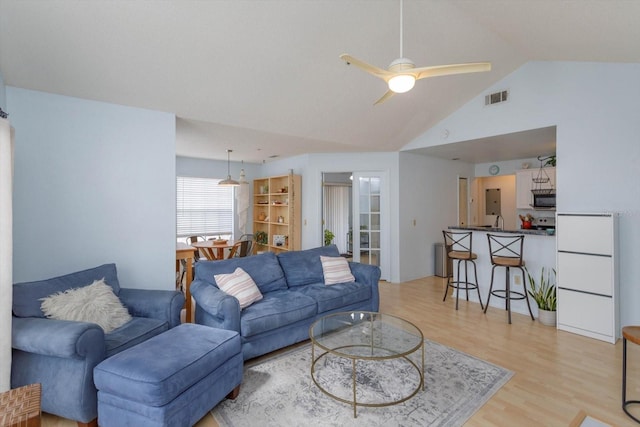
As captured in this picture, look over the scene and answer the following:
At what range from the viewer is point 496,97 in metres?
4.50

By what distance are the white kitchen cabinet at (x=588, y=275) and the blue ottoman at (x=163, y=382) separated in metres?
3.74

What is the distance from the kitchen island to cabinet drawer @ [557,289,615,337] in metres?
0.48

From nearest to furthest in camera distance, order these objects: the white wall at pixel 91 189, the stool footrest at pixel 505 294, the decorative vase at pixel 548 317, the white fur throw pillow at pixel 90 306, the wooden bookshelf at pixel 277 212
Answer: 1. the white fur throw pillow at pixel 90 306
2. the white wall at pixel 91 189
3. the decorative vase at pixel 548 317
4. the stool footrest at pixel 505 294
5. the wooden bookshelf at pixel 277 212

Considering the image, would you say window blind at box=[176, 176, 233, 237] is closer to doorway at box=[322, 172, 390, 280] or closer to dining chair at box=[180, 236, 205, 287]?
dining chair at box=[180, 236, 205, 287]

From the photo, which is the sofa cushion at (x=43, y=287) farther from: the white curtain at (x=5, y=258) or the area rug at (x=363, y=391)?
the area rug at (x=363, y=391)

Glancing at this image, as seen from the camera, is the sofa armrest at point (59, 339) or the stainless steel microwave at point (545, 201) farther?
the stainless steel microwave at point (545, 201)

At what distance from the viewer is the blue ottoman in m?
1.75

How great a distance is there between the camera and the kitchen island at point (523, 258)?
3.98 meters

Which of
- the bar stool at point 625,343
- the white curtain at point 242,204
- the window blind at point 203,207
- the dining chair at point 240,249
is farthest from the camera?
the white curtain at point 242,204

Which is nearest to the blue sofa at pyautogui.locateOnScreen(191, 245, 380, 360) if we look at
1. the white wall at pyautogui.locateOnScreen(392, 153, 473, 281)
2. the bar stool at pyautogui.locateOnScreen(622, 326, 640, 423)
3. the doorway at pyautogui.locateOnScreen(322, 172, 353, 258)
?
the white wall at pyautogui.locateOnScreen(392, 153, 473, 281)

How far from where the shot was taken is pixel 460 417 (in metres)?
2.09

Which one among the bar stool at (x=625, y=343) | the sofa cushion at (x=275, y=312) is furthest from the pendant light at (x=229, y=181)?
the bar stool at (x=625, y=343)

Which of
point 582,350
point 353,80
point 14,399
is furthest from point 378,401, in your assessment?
point 353,80

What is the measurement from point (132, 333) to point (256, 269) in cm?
139
